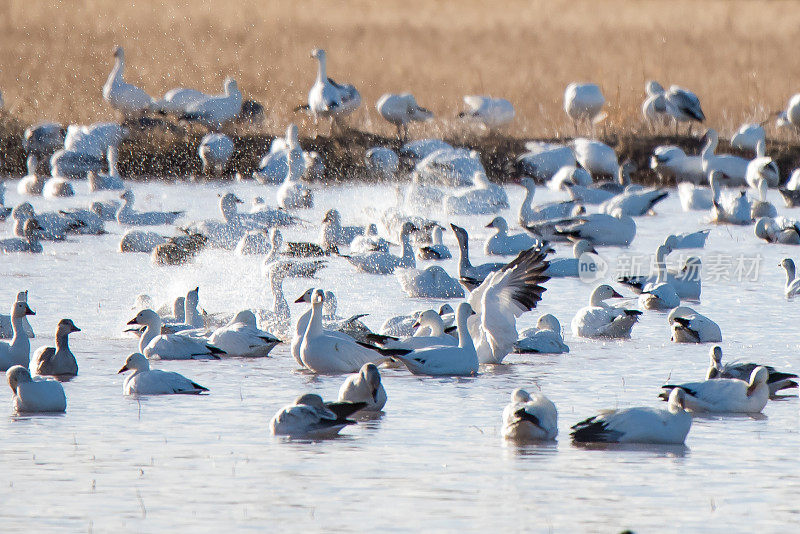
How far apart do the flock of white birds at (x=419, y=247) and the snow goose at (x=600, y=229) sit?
1 cm

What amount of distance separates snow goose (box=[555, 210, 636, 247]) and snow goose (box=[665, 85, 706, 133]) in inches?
227

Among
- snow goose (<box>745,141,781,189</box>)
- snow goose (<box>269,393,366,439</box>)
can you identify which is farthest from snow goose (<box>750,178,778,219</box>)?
snow goose (<box>269,393,366,439</box>)

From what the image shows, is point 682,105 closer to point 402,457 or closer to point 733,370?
point 733,370

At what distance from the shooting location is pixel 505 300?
8.59 m

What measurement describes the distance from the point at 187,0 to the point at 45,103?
10.8 meters

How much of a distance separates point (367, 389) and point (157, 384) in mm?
1122

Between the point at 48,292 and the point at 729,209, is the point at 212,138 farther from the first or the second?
the point at 48,292

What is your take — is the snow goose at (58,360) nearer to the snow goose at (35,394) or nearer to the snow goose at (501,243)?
the snow goose at (35,394)

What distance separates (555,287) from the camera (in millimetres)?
11969

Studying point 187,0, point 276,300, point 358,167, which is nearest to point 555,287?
point 276,300

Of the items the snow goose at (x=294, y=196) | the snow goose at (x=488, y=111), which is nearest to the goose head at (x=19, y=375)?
the snow goose at (x=294, y=196)

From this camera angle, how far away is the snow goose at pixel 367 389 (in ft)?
22.6

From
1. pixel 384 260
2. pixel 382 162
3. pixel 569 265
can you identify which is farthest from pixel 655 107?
pixel 384 260

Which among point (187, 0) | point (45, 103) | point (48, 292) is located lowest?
point (48, 292)
